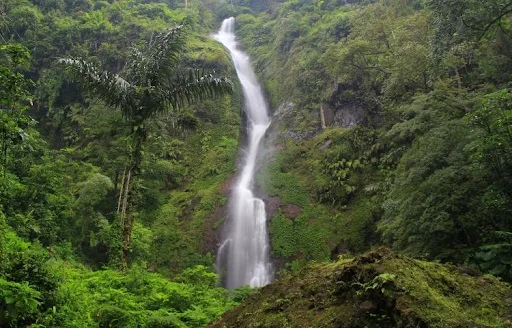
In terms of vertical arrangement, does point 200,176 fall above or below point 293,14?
below

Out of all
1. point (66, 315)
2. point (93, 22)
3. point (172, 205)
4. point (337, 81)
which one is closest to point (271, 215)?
point (172, 205)

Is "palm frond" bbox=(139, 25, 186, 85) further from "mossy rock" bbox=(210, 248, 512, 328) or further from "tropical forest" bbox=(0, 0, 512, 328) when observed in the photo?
"mossy rock" bbox=(210, 248, 512, 328)

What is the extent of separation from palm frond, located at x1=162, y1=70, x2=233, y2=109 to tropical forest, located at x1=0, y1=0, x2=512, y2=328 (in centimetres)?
5

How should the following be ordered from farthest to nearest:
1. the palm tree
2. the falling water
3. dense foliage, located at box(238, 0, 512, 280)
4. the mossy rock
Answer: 1. the falling water
2. the palm tree
3. dense foliage, located at box(238, 0, 512, 280)
4. the mossy rock

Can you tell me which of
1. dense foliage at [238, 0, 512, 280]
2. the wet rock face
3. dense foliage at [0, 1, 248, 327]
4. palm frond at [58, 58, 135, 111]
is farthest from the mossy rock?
the wet rock face

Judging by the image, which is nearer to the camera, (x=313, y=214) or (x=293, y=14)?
(x=313, y=214)

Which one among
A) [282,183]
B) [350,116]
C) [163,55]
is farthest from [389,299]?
[350,116]

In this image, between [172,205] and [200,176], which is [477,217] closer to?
[172,205]

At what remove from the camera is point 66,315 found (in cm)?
521

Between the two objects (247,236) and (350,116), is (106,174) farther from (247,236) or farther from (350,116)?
(350,116)

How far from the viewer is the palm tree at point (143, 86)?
10.8 m

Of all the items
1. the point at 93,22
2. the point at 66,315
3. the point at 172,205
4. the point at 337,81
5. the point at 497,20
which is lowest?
the point at 66,315

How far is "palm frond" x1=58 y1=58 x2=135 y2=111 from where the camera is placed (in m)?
10.8

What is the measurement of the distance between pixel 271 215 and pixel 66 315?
17.2 metres
